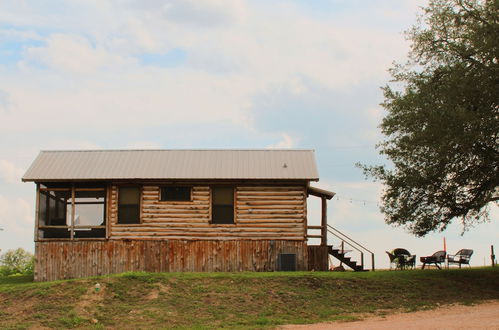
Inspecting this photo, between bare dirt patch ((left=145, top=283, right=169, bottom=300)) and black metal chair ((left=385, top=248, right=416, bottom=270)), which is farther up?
black metal chair ((left=385, top=248, right=416, bottom=270))

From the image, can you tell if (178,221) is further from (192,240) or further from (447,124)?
(447,124)

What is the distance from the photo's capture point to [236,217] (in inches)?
1224

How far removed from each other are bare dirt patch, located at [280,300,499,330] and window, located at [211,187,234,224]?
964 centimetres

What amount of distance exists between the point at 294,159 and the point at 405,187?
553cm

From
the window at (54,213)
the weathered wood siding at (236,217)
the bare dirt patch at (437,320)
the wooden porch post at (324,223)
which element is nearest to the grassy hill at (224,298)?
the bare dirt patch at (437,320)

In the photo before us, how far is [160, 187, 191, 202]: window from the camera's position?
31.5m

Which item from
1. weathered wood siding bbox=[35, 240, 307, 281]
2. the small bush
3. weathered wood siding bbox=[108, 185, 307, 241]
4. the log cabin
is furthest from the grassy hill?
the small bush

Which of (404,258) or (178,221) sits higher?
(178,221)

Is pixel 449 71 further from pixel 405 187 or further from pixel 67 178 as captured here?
pixel 67 178

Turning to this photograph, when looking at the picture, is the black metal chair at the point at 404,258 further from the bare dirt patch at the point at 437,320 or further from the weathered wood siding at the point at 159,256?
the bare dirt patch at the point at 437,320

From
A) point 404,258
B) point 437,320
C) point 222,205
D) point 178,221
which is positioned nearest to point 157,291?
point 178,221

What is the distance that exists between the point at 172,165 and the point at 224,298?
8915mm

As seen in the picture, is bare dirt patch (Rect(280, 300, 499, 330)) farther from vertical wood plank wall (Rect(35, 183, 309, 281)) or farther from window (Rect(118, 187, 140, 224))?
window (Rect(118, 187, 140, 224))

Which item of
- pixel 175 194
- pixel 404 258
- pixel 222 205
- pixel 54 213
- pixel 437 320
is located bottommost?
pixel 437 320
